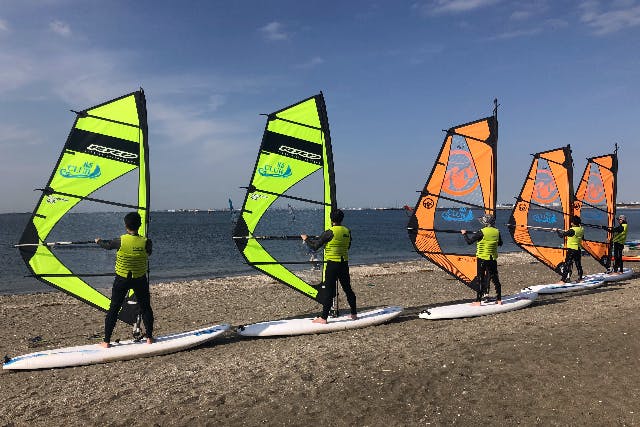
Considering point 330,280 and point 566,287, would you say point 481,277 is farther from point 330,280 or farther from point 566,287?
point 566,287

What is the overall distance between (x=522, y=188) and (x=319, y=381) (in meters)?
10.0

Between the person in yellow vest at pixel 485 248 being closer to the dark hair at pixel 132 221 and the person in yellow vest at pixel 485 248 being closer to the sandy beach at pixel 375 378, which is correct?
the sandy beach at pixel 375 378

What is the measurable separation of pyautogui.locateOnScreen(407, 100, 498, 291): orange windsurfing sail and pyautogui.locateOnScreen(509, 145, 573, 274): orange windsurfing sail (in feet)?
11.1

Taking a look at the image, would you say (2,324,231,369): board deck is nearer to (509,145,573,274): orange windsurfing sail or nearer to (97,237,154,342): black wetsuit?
(97,237,154,342): black wetsuit

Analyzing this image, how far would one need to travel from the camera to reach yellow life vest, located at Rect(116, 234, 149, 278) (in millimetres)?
7020

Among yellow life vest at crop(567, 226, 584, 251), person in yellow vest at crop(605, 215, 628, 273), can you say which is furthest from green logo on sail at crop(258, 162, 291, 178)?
person in yellow vest at crop(605, 215, 628, 273)

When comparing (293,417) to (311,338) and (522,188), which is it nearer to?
(311,338)

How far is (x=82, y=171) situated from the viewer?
7.70m

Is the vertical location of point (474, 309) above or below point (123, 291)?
below

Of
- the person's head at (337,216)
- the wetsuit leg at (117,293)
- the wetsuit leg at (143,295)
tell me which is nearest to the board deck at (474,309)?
the person's head at (337,216)

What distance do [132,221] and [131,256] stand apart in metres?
0.52

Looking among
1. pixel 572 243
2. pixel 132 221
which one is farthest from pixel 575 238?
pixel 132 221

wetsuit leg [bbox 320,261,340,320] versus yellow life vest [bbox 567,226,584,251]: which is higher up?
yellow life vest [bbox 567,226,584,251]

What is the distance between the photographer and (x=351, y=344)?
25.0 ft
